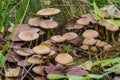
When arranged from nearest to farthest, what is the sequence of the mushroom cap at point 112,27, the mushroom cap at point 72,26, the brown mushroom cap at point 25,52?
the brown mushroom cap at point 25,52 → the mushroom cap at point 112,27 → the mushroom cap at point 72,26

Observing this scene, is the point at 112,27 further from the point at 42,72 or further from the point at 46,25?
the point at 42,72

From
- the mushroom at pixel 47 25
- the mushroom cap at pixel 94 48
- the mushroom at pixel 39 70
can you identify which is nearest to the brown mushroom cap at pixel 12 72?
the mushroom at pixel 39 70

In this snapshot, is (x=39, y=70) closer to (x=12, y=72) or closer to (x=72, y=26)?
(x=12, y=72)

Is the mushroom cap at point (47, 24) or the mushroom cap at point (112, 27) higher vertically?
the mushroom cap at point (47, 24)

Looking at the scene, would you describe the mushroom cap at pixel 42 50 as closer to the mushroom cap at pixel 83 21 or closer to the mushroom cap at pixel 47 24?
the mushroom cap at pixel 47 24

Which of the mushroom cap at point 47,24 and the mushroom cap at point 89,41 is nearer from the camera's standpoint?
the mushroom cap at point 89,41

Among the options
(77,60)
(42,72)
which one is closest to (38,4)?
(77,60)

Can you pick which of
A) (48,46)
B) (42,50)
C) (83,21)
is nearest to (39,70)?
(42,50)
